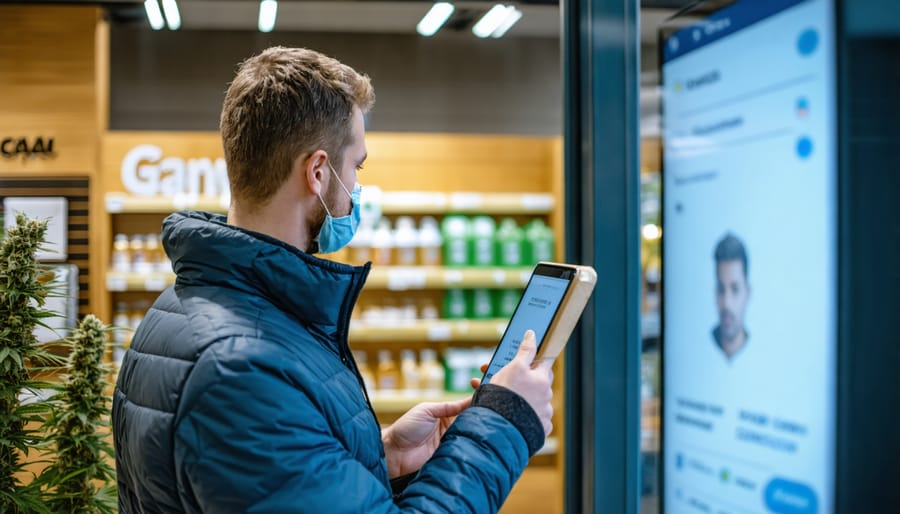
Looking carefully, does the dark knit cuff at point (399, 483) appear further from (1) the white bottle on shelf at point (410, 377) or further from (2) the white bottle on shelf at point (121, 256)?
(2) the white bottle on shelf at point (121, 256)

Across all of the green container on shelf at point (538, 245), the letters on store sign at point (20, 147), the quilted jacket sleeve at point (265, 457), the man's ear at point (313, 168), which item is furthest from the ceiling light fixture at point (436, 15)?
the quilted jacket sleeve at point (265, 457)

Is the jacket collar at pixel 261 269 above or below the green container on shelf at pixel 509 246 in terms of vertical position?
below

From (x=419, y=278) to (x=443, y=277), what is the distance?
0.49 ft

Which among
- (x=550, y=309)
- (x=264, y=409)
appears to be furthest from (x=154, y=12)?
(x=264, y=409)

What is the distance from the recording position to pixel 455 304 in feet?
17.5

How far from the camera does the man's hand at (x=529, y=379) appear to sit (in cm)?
132

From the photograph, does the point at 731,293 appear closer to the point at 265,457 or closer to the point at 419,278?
the point at 265,457

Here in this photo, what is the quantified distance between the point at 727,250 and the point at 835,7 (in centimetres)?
66

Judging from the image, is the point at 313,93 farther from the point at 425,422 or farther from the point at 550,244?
the point at 550,244

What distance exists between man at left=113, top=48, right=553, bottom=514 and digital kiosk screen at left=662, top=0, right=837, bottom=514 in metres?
0.83

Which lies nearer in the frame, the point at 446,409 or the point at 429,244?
the point at 446,409

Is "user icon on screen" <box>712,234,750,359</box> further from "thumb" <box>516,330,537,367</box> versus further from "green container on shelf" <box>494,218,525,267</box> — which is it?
"green container on shelf" <box>494,218,525,267</box>

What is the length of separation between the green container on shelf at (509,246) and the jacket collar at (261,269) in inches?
156

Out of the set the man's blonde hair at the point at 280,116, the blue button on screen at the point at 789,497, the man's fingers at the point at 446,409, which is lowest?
the blue button on screen at the point at 789,497
